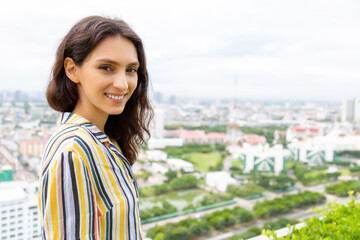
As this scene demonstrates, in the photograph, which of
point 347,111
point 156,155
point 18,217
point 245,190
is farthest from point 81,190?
point 347,111

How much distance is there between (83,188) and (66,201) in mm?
21

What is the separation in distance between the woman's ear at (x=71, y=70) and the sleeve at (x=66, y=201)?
0.14m

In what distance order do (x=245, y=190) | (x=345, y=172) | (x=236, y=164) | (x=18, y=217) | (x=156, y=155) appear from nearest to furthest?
(x=18, y=217) → (x=245, y=190) → (x=345, y=172) → (x=156, y=155) → (x=236, y=164)

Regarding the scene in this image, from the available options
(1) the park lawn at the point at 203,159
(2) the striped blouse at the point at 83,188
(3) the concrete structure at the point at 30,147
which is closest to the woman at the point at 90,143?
(2) the striped blouse at the point at 83,188

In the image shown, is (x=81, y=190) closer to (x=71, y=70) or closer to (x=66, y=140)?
(x=66, y=140)

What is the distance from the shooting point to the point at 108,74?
40 cm

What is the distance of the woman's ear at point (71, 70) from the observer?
1.38 ft

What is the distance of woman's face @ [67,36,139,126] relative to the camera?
0.40 metres

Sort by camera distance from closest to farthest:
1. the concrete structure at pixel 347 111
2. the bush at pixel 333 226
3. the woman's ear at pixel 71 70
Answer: the woman's ear at pixel 71 70 < the bush at pixel 333 226 < the concrete structure at pixel 347 111

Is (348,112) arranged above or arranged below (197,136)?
above

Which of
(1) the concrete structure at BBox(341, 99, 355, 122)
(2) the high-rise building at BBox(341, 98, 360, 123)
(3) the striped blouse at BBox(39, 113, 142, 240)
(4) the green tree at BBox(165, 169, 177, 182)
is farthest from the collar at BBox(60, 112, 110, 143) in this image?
(1) the concrete structure at BBox(341, 99, 355, 122)

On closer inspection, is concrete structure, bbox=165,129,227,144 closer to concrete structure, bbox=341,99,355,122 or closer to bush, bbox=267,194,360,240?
concrete structure, bbox=341,99,355,122

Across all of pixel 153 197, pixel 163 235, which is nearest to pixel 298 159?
pixel 153 197

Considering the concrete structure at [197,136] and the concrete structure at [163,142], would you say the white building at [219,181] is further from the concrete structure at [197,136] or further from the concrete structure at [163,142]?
the concrete structure at [197,136]
